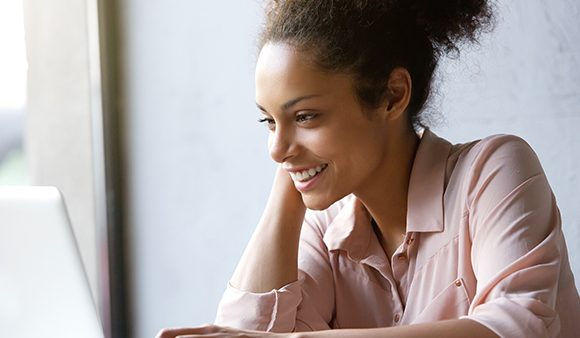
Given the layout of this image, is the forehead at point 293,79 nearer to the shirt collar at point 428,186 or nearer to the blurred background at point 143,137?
the shirt collar at point 428,186

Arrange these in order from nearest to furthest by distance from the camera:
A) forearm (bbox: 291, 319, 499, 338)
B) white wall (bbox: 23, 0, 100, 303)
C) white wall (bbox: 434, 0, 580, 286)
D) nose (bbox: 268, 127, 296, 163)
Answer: forearm (bbox: 291, 319, 499, 338) → nose (bbox: 268, 127, 296, 163) → white wall (bbox: 434, 0, 580, 286) → white wall (bbox: 23, 0, 100, 303)

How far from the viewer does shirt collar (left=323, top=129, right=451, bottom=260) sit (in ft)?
4.76

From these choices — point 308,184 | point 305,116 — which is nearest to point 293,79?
point 305,116

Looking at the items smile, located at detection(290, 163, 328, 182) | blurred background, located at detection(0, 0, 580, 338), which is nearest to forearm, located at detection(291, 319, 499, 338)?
smile, located at detection(290, 163, 328, 182)

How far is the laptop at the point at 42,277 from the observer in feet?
4.84

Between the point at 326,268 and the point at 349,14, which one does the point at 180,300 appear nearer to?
the point at 326,268

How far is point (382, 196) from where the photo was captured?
153 centimetres

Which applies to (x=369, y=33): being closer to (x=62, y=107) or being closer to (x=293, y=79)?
(x=293, y=79)

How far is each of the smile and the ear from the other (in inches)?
5.5

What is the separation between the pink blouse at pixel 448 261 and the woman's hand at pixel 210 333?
239 millimetres

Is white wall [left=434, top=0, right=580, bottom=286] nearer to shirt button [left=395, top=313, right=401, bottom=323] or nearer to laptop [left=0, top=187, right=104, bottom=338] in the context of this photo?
shirt button [left=395, top=313, right=401, bottom=323]

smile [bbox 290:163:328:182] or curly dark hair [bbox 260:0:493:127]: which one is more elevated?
curly dark hair [bbox 260:0:493:127]

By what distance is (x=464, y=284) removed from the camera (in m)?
1.39

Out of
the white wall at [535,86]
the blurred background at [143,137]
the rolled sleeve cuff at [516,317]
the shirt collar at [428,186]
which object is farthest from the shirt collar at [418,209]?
the blurred background at [143,137]
